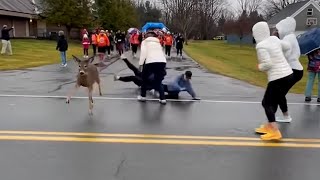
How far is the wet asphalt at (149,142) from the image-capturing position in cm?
514

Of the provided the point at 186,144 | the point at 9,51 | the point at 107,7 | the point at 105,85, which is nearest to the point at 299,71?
the point at 186,144

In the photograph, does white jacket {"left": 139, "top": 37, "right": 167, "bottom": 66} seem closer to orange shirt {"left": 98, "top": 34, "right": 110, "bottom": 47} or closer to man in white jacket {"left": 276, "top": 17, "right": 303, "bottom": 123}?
man in white jacket {"left": 276, "top": 17, "right": 303, "bottom": 123}

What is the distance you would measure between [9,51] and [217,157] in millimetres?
22479

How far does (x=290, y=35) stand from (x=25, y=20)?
49.1 metres

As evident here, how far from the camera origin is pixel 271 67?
7012 millimetres

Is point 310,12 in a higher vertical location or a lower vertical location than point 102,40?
higher

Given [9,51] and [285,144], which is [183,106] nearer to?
[285,144]

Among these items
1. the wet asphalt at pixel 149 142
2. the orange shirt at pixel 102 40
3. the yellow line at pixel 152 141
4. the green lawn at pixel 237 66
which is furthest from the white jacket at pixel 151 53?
the orange shirt at pixel 102 40

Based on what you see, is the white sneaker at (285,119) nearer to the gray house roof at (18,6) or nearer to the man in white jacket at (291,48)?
the man in white jacket at (291,48)

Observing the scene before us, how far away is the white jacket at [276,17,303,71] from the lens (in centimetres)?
810

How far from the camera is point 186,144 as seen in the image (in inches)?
250

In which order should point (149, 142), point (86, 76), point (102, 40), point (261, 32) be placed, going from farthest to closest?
point (102, 40) < point (86, 76) < point (261, 32) < point (149, 142)

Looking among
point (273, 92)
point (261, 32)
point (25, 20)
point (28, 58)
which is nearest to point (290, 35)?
point (261, 32)

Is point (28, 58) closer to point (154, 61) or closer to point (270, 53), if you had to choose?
point (154, 61)
